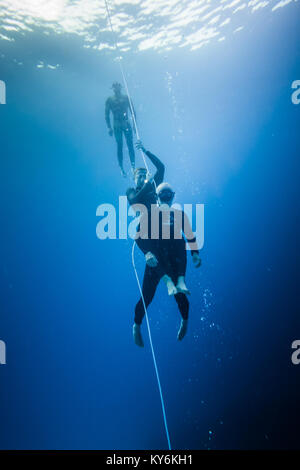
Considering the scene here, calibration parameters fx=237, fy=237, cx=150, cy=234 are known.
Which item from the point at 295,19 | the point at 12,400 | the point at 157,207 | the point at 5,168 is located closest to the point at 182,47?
the point at 295,19

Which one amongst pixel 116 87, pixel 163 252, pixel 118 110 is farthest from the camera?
pixel 118 110

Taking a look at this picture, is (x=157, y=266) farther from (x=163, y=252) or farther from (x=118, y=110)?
(x=118, y=110)

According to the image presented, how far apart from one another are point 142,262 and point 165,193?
63.7 ft

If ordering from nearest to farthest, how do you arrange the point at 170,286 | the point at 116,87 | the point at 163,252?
the point at 170,286 → the point at 163,252 → the point at 116,87

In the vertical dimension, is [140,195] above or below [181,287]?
above

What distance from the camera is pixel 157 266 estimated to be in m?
3.61

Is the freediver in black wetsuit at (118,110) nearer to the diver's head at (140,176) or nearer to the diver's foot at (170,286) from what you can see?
the diver's head at (140,176)

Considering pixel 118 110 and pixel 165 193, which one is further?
pixel 118 110

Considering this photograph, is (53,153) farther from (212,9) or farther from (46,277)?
(212,9)

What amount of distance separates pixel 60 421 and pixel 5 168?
20.0 meters

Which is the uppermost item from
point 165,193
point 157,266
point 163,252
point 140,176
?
point 140,176

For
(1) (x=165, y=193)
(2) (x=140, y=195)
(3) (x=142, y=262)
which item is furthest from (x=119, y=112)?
(3) (x=142, y=262)

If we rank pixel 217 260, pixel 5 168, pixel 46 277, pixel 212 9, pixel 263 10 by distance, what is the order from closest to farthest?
pixel 212 9, pixel 263 10, pixel 5 168, pixel 46 277, pixel 217 260

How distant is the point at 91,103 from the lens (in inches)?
622
